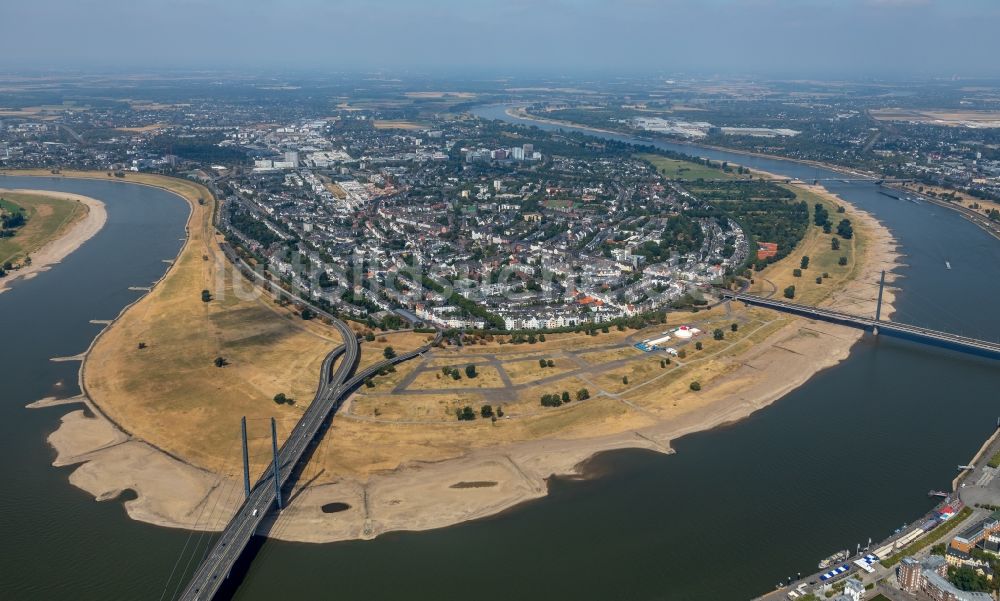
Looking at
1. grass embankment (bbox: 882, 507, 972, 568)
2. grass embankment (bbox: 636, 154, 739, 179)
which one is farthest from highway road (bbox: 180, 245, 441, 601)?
grass embankment (bbox: 636, 154, 739, 179)

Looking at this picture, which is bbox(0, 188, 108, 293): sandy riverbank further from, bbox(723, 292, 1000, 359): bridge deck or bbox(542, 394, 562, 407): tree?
bbox(723, 292, 1000, 359): bridge deck

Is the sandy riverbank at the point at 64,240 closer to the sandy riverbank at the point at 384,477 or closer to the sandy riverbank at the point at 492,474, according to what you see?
the sandy riverbank at the point at 384,477

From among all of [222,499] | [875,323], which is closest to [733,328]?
[875,323]

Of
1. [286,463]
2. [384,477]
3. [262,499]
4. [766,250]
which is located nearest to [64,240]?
[286,463]

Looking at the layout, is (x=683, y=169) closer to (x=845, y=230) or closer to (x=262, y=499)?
(x=845, y=230)

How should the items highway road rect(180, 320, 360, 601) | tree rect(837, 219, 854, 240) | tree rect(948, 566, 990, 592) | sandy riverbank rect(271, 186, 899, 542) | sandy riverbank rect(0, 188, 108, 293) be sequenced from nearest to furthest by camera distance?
tree rect(948, 566, 990, 592) → highway road rect(180, 320, 360, 601) → sandy riverbank rect(271, 186, 899, 542) → sandy riverbank rect(0, 188, 108, 293) → tree rect(837, 219, 854, 240)

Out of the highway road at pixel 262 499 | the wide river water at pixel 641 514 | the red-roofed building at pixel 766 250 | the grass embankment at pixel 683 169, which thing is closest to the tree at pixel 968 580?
the wide river water at pixel 641 514
